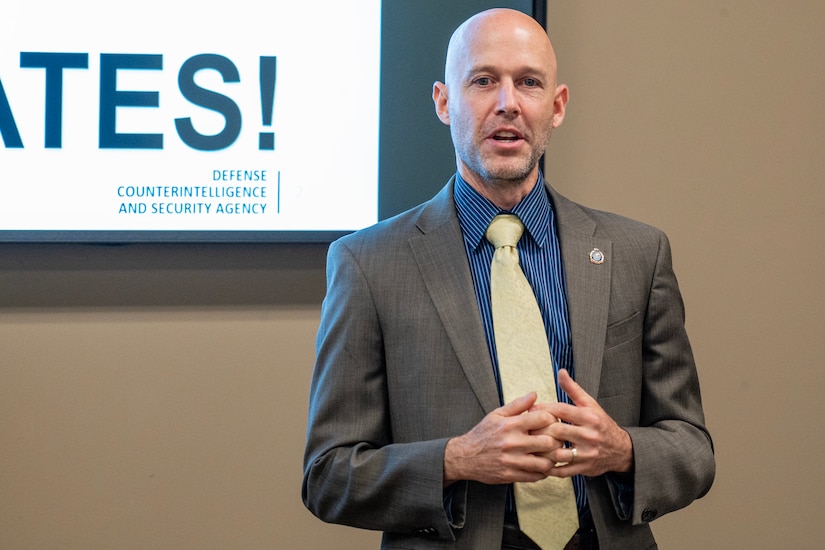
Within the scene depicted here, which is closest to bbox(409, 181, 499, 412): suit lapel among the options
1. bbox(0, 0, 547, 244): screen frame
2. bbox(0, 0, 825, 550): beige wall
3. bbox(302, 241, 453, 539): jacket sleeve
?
bbox(302, 241, 453, 539): jacket sleeve

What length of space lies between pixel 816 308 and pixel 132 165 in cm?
190

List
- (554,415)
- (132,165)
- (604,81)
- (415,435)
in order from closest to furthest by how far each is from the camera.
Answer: (554,415)
(415,435)
(132,165)
(604,81)

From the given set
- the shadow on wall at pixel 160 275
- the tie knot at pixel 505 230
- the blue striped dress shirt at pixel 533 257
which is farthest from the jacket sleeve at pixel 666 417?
the shadow on wall at pixel 160 275

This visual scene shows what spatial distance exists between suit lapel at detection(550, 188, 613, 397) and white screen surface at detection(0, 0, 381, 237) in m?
0.93

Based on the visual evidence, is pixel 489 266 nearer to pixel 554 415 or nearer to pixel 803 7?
pixel 554 415

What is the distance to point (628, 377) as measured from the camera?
59.5 inches

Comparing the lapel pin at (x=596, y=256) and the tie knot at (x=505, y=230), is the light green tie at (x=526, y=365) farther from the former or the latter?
the lapel pin at (x=596, y=256)

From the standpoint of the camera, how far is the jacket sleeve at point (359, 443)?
140 centimetres

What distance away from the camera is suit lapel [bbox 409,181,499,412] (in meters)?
1.45

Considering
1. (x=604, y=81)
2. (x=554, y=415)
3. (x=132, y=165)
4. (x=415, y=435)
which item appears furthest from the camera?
(x=604, y=81)

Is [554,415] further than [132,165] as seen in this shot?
No

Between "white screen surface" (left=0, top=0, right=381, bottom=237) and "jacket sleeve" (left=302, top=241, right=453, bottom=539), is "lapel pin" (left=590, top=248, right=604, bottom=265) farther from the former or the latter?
"white screen surface" (left=0, top=0, right=381, bottom=237)

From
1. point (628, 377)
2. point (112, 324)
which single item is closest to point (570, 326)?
point (628, 377)

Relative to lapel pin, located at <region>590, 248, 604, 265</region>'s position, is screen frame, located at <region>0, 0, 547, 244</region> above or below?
above
